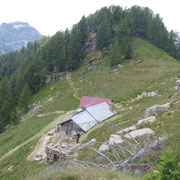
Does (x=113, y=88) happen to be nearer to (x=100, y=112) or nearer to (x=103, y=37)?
(x=100, y=112)

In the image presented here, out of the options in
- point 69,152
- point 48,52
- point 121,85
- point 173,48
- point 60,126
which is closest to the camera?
point 69,152

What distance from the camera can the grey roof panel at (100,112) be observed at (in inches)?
1018

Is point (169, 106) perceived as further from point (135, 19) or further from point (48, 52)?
point (135, 19)

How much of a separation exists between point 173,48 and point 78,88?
5456 centimetres

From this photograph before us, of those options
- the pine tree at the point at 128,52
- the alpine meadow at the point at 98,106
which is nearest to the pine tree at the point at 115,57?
the alpine meadow at the point at 98,106

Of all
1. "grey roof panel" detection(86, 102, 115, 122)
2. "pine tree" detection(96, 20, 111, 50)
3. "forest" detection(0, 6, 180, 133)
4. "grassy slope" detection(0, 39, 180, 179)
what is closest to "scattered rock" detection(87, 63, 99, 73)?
"grassy slope" detection(0, 39, 180, 179)

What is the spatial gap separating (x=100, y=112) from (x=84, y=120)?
4142 millimetres

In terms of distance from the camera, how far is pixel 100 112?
27.0 m

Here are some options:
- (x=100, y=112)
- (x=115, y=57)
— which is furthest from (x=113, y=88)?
(x=115, y=57)

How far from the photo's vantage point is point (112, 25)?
3575 inches

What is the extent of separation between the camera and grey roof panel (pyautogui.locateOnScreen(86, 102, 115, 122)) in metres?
25.8

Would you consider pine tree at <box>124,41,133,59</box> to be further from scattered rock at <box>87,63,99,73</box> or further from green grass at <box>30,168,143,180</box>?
green grass at <box>30,168,143,180</box>

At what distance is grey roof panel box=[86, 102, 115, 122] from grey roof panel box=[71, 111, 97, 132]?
Result: 105 centimetres

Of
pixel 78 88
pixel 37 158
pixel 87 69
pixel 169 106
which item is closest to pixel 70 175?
pixel 169 106
